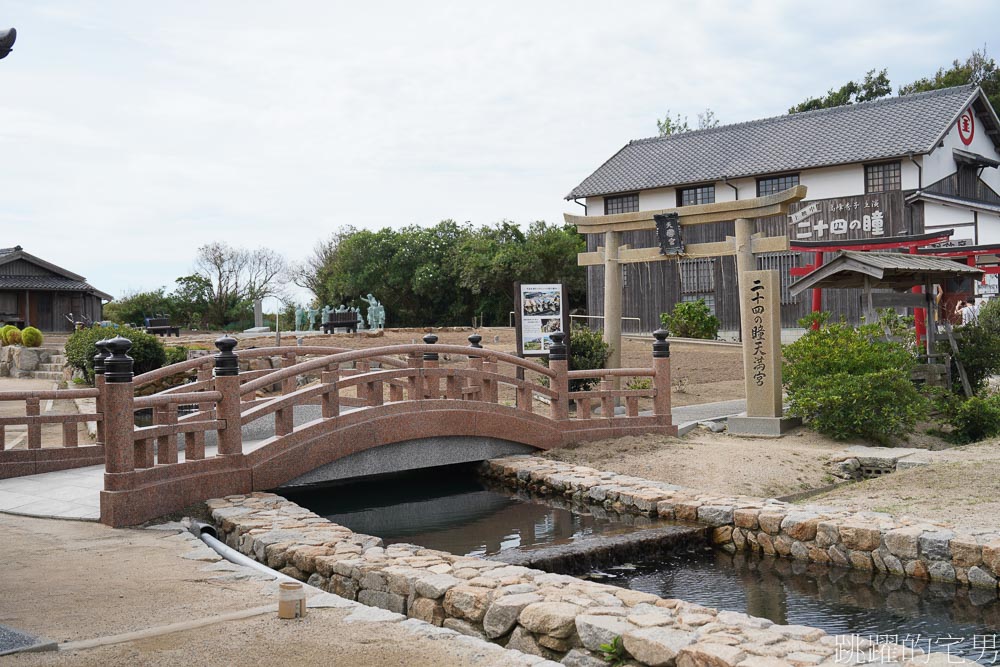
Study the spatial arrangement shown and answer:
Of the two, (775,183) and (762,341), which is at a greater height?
(775,183)

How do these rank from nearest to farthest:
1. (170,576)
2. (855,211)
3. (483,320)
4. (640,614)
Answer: (640,614), (170,576), (855,211), (483,320)

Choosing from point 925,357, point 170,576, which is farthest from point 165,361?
point 925,357

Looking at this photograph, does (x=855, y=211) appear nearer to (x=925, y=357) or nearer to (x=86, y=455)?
(x=925, y=357)

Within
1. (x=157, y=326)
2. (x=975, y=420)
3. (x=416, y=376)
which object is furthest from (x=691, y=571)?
(x=157, y=326)

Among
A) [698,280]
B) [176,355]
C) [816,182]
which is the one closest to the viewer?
[176,355]

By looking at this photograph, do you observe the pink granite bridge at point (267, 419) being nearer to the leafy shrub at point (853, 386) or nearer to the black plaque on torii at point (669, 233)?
the leafy shrub at point (853, 386)

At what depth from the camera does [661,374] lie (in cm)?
1352

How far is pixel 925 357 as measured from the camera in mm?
16219

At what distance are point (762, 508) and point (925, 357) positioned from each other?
8.95 metres

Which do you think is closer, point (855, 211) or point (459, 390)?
point (459, 390)

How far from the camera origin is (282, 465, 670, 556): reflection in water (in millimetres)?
9312

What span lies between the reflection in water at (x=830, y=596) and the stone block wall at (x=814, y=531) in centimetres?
12

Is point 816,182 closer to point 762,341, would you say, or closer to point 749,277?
point 749,277

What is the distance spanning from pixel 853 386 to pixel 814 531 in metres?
5.88
